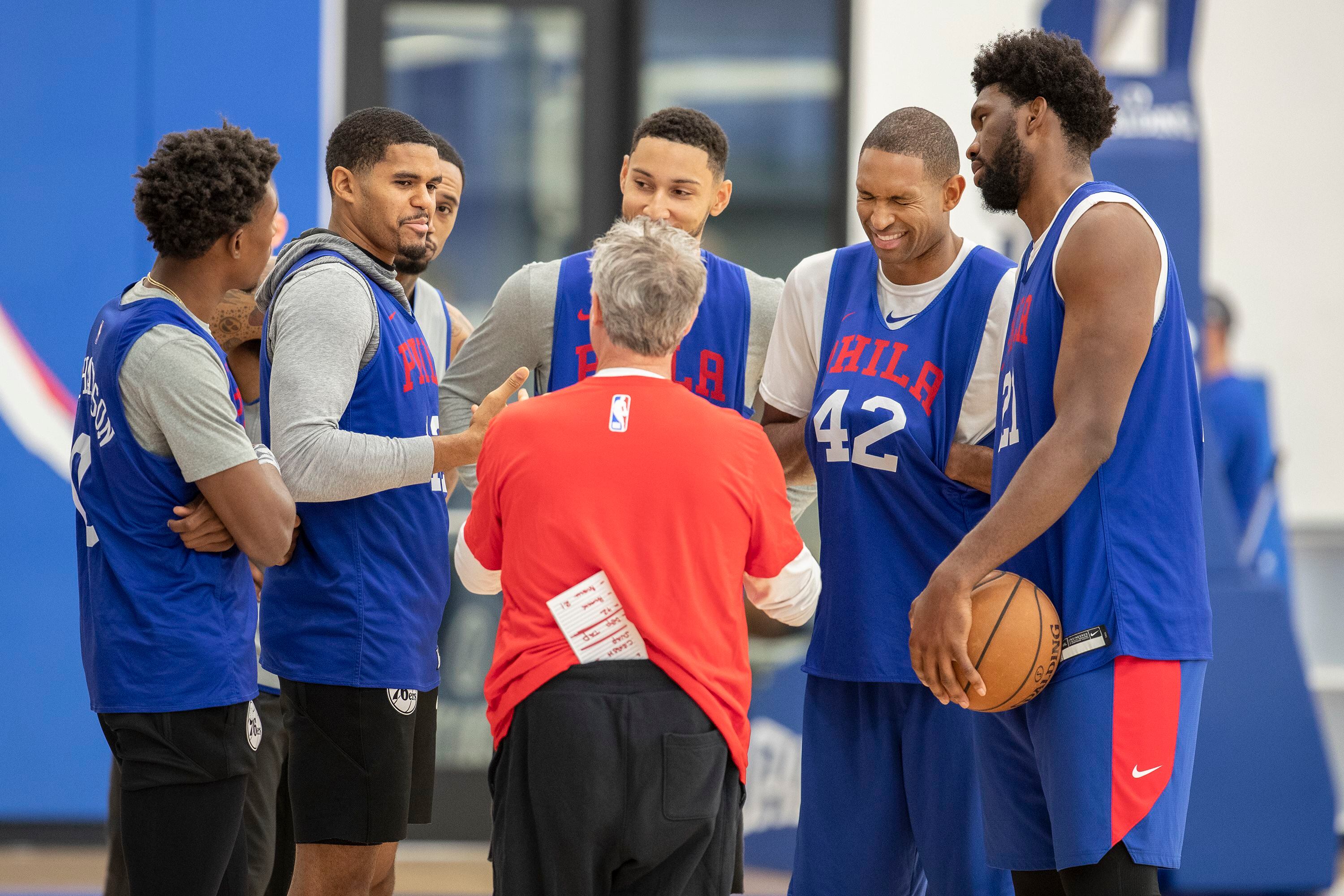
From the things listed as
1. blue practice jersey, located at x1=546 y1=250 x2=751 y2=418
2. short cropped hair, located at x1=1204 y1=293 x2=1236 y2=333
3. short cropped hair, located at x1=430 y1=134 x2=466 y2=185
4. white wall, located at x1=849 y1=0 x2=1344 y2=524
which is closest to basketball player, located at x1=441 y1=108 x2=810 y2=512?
blue practice jersey, located at x1=546 y1=250 x2=751 y2=418

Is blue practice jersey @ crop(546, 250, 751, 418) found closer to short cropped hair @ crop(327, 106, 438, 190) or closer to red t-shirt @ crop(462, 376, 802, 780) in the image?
short cropped hair @ crop(327, 106, 438, 190)

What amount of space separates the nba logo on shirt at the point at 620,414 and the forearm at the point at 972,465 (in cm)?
86

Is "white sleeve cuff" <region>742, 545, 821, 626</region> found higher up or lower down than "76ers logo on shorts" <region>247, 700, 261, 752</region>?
higher up

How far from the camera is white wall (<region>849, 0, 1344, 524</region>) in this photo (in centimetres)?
627

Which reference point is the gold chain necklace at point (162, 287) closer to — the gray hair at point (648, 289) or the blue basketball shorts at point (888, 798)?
the gray hair at point (648, 289)

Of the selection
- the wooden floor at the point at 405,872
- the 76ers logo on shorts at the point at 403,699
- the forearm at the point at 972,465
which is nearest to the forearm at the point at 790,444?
the forearm at the point at 972,465

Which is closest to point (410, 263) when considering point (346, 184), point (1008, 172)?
point (346, 184)

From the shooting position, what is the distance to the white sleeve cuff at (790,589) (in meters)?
2.32

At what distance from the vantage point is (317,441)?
262 centimetres

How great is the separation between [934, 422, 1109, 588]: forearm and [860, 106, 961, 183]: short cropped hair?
31.5 inches

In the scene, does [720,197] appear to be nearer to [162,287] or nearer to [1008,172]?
[1008,172]

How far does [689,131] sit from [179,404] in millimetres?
1335

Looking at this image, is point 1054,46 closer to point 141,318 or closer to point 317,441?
point 317,441

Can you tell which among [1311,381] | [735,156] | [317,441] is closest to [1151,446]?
[317,441]
